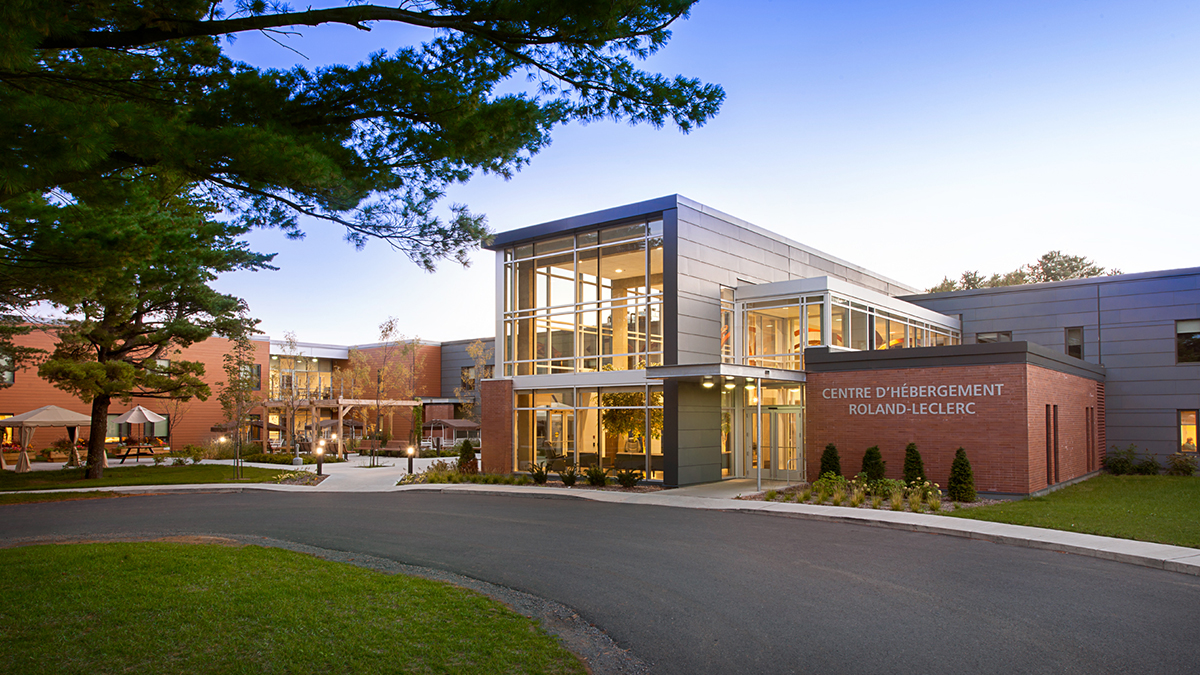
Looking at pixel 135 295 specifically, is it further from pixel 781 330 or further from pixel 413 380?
pixel 413 380

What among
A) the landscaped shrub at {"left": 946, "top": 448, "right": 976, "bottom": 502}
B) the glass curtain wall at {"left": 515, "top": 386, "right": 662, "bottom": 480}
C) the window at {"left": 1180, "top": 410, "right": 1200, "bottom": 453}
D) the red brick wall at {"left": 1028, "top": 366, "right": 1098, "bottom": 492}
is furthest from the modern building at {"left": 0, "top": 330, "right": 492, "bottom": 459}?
the window at {"left": 1180, "top": 410, "right": 1200, "bottom": 453}

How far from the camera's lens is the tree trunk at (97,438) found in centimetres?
2602

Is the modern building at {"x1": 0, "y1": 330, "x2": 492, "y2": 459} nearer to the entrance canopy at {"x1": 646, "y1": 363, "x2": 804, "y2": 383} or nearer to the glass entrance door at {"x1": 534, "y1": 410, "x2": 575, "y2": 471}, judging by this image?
the glass entrance door at {"x1": 534, "y1": 410, "x2": 575, "y2": 471}

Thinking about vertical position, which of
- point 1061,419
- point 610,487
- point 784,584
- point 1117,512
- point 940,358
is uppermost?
point 940,358

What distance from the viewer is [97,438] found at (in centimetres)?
2655

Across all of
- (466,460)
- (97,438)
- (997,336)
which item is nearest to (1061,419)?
(997,336)

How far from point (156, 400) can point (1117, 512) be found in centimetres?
4787

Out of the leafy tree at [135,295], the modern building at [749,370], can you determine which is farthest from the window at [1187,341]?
the leafy tree at [135,295]

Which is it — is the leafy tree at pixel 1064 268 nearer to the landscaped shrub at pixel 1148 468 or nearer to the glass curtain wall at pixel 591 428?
the landscaped shrub at pixel 1148 468

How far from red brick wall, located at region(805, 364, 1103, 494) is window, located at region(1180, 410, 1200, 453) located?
7.66 m

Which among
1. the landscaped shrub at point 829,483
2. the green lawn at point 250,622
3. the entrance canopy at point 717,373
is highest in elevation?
the entrance canopy at point 717,373

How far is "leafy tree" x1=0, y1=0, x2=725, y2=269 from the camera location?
5.91 meters

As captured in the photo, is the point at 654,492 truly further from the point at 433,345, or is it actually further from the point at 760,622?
the point at 433,345

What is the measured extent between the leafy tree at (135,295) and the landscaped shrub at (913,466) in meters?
15.2
